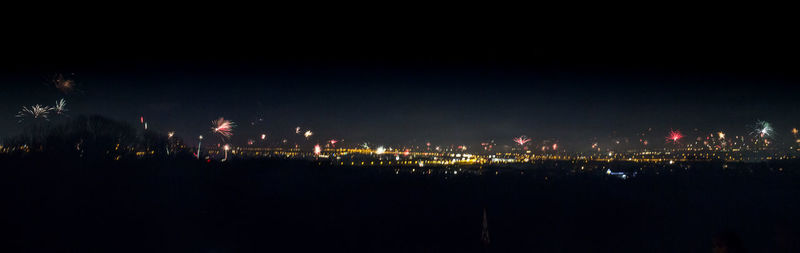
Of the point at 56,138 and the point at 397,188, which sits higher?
the point at 56,138

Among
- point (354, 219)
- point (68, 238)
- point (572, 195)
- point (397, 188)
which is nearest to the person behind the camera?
point (68, 238)

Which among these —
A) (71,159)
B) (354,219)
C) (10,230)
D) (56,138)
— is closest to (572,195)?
(354,219)

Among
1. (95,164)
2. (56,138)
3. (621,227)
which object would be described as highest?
(56,138)

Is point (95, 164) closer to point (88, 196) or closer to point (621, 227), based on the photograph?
point (88, 196)

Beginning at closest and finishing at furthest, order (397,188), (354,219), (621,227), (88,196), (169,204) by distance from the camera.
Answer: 1. (621,227)
2. (354,219)
3. (169,204)
4. (88,196)
5. (397,188)

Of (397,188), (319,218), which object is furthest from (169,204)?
(397,188)

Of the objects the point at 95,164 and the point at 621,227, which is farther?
the point at 95,164
